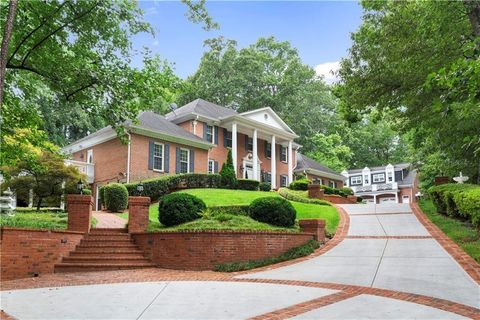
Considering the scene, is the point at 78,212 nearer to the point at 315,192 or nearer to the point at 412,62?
the point at 412,62

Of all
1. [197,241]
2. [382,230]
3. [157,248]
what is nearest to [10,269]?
[157,248]

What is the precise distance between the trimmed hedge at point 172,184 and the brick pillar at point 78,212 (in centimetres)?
989

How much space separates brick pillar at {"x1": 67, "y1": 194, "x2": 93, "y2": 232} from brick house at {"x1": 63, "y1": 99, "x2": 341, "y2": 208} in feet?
28.5

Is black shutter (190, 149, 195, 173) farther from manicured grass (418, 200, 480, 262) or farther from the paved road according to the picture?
the paved road

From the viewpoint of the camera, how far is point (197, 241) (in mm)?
10430

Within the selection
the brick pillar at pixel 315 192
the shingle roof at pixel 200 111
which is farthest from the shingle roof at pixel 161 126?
the brick pillar at pixel 315 192

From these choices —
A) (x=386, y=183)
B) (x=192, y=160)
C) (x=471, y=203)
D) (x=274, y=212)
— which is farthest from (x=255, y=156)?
(x=386, y=183)

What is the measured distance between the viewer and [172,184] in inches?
926

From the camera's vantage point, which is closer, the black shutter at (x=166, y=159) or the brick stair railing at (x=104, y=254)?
the brick stair railing at (x=104, y=254)

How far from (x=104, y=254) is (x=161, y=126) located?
1647cm

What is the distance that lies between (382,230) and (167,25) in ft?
29.8

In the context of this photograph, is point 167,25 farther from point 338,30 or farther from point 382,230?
point 382,230

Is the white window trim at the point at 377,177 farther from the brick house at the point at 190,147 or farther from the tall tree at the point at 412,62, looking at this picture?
the tall tree at the point at 412,62

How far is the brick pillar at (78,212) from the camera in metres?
11.4
